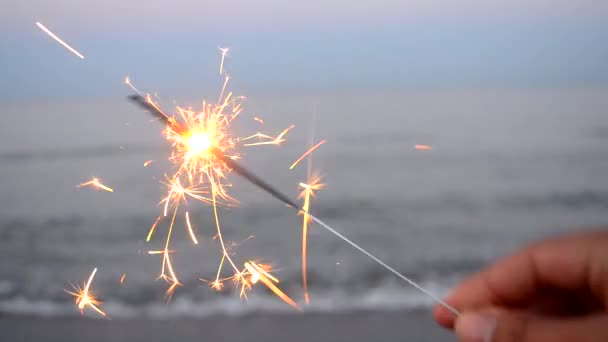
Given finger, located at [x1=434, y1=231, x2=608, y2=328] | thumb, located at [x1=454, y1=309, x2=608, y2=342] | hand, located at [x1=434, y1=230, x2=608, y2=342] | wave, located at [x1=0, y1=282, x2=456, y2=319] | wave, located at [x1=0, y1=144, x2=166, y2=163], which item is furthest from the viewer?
wave, located at [x1=0, y1=144, x2=166, y2=163]

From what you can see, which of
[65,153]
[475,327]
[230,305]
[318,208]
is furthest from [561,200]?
[65,153]

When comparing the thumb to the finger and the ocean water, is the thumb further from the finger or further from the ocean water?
the ocean water

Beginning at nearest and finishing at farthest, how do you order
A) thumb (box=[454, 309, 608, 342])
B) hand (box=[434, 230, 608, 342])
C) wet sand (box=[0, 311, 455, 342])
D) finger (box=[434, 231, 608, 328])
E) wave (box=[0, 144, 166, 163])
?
thumb (box=[454, 309, 608, 342]), hand (box=[434, 230, 608, 342]), finger (box=[434, 231, 608, 328]), wet sand (box=[0, 311, 455, 342]), wave (box=[0, 144, 166, 163])

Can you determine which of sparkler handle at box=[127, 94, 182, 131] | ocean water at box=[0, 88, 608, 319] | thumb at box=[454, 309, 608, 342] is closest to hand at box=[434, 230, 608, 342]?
thumb at box=[454, 309, 608, 342]

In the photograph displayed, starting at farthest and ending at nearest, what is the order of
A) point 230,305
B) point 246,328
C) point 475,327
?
point 230,305 < point 246,328 < point 475,327

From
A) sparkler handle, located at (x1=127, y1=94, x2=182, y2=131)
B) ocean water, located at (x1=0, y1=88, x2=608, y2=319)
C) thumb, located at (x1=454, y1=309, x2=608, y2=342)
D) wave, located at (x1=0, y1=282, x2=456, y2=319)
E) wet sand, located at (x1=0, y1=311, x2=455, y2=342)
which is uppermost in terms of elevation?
ocean water, located at (x1=0, y1=88, x2=608, y2=319)

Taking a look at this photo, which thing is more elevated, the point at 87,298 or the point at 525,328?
the point at 87,298

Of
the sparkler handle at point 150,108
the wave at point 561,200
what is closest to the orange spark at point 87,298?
the sparkler handle at point 150,108

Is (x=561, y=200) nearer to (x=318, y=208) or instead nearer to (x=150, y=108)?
(x=318, y=208)
